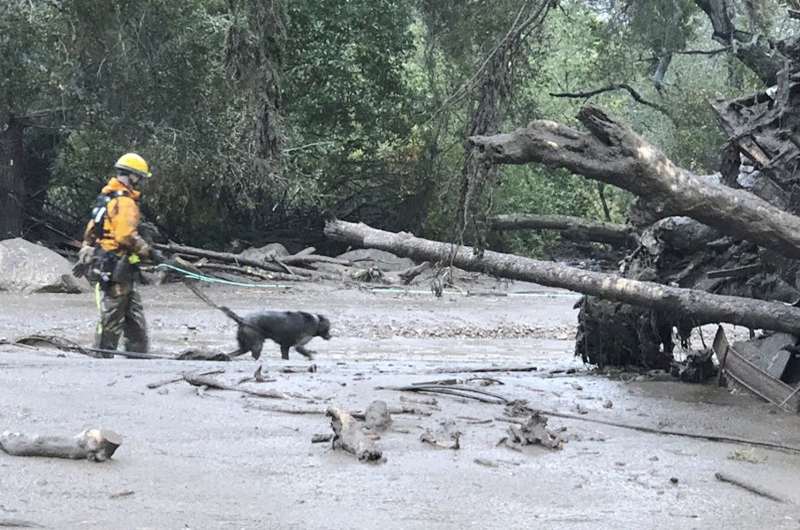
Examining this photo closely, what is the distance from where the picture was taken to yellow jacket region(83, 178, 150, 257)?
33.6ft

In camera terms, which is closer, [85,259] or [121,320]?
[85,259]

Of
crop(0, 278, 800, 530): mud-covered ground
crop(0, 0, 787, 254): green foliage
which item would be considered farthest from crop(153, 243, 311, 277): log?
crop(0, 278, 800, 530): mud-covered ground

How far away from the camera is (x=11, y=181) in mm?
21766

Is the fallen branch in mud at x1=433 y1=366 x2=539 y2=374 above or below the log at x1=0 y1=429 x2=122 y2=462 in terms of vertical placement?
above

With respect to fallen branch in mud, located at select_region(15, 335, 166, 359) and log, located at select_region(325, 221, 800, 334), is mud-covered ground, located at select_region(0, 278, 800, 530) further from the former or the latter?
log, located at select_region(325, 221, 800, 334)

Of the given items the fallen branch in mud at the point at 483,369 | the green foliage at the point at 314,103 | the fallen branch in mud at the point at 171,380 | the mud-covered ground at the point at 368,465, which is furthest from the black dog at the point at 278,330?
the fallen branch in mud at the point at 171,380

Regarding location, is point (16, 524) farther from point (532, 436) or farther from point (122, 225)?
point (122, 225)

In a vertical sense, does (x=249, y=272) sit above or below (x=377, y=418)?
above

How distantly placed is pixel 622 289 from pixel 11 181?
1741cm

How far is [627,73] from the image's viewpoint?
74.6ft

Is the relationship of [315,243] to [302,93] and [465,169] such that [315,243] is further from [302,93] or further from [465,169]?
[465,169]

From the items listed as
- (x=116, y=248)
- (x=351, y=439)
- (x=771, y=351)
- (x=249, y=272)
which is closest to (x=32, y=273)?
(x=249, y=272)

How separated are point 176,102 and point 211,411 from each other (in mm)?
13541

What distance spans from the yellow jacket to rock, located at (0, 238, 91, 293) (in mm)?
8175
